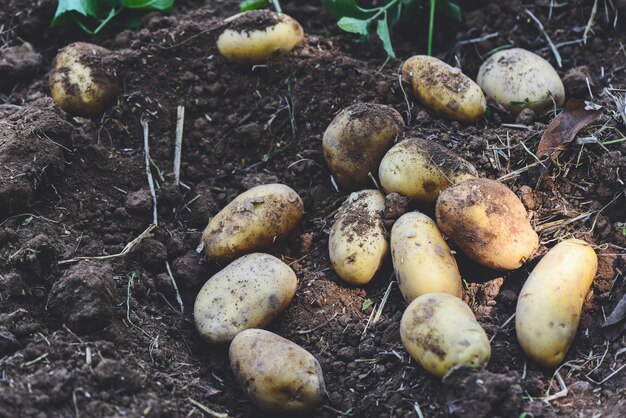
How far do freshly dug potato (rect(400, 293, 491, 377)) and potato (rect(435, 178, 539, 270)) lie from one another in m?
0.31

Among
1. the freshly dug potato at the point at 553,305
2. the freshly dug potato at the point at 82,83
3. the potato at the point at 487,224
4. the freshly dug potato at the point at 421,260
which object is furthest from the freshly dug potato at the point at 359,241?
the freshly dug potato at the point at 82,83

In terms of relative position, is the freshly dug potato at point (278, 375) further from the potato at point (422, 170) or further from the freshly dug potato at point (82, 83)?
the freshly dug potato at point (82, 83)

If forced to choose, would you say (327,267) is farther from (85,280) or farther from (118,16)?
(118,16)

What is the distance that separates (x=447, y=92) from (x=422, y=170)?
0.43m

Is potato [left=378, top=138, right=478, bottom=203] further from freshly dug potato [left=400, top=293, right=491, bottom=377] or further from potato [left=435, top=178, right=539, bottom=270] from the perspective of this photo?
freshly dug potato [left=400, top=293, right=491, bottom=377]

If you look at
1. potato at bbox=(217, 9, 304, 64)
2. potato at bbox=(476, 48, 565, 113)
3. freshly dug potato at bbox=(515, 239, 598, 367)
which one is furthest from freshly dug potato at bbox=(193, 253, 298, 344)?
potato at bbox=(476, 48, 565, 113)

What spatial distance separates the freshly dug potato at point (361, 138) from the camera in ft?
10.3

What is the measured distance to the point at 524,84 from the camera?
3342mm

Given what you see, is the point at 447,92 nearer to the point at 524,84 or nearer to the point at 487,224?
the point at 524,84

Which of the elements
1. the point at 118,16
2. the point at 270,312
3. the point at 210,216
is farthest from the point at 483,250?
the point at 118,16

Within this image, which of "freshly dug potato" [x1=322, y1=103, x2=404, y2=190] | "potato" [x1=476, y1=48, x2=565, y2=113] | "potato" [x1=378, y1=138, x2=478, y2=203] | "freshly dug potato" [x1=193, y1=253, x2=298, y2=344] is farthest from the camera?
"potato" [x1=476, y1=48, x2=565, y2=113]

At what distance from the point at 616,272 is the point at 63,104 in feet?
7.33

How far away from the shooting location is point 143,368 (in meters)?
2.56

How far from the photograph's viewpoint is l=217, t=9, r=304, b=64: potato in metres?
3.53
